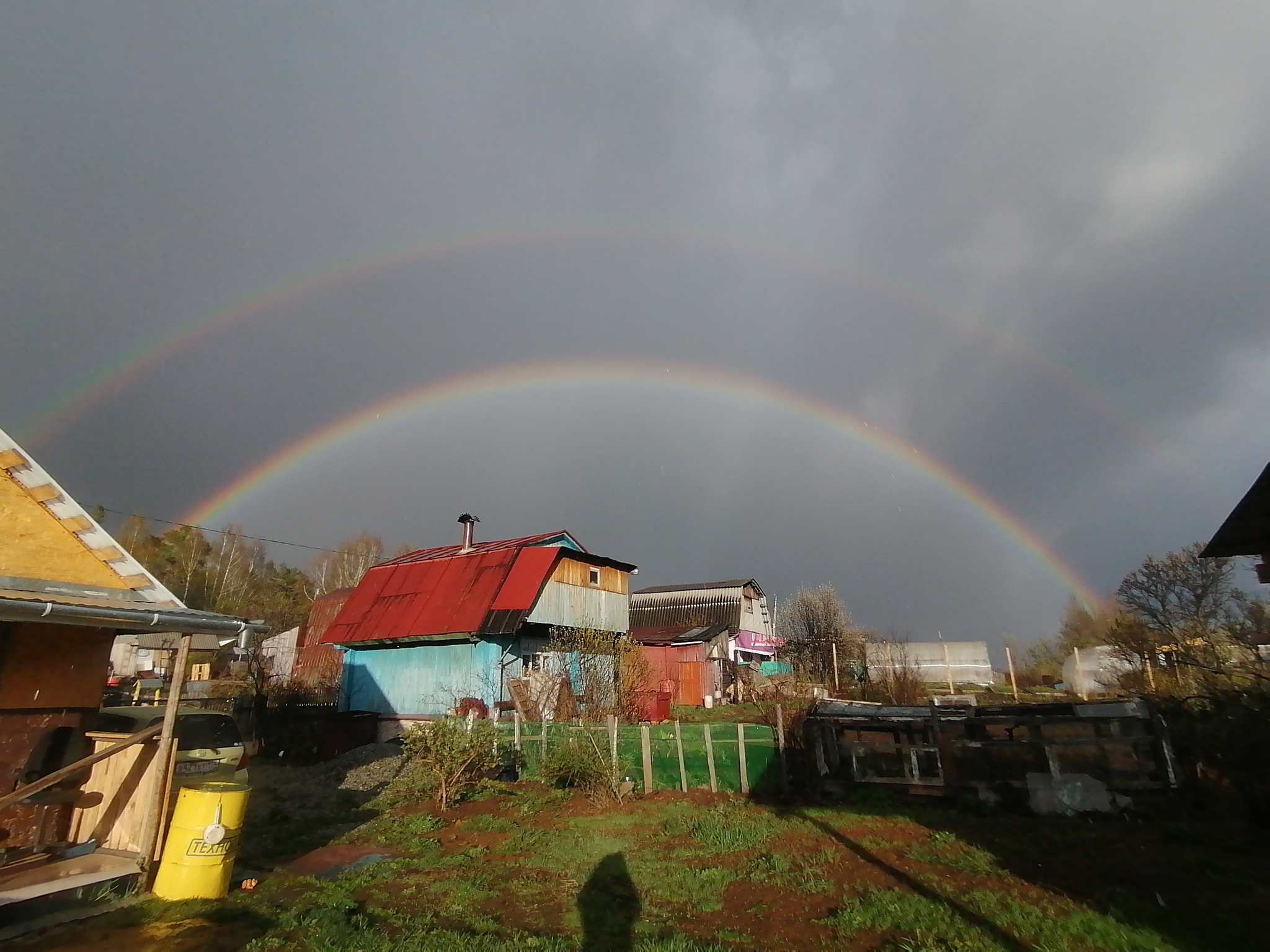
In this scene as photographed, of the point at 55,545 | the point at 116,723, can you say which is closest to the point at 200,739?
the point at 116,723

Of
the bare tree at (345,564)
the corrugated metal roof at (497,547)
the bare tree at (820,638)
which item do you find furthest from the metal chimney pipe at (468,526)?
the bare tree at (345,564)

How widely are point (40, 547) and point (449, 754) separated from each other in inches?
293

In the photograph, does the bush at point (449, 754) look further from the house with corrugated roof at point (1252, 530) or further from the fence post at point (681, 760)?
the house with corrugated roof at point (1252, 530)

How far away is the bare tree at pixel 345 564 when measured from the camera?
64.6 m

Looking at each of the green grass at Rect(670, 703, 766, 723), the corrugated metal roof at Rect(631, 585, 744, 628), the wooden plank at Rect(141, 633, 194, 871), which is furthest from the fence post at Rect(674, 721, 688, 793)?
the corrugated metal roof at Rect(631, 585, 744, 628)

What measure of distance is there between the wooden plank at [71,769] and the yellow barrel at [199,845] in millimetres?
811

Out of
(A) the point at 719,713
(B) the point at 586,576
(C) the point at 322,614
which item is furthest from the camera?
(C) the point at 322,614

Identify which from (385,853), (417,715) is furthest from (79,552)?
(417,715)

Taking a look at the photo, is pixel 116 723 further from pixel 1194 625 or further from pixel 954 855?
pixel 1194 625

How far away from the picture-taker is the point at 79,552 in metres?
8.05

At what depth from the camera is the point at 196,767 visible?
1124 centimetres

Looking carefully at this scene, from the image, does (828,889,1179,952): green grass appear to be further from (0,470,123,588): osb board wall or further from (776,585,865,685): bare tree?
(776,585,865,685): bare tree

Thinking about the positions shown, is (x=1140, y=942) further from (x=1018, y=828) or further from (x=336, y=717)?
(x=336, y=717)

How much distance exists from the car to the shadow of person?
265 inches
